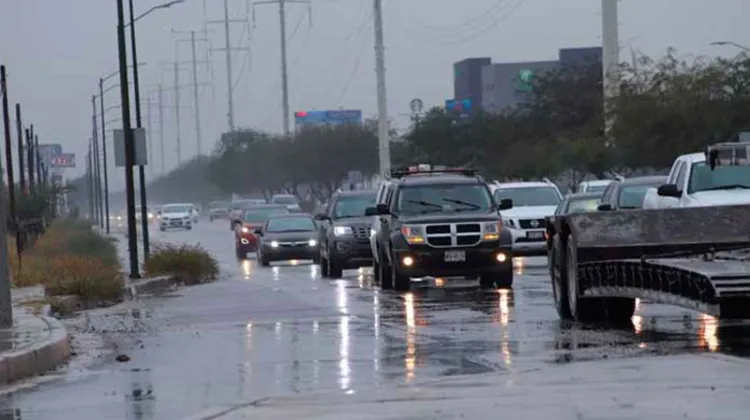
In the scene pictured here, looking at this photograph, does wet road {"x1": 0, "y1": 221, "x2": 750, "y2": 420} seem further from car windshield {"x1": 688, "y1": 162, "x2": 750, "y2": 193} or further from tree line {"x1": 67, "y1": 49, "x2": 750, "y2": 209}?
tree line {"x1": 67, "y1": 49, "x2": 750, "y2": 209}

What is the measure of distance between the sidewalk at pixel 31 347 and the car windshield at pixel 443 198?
26.8ft

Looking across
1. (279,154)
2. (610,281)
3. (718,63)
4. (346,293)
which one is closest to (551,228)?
A: (610,281)

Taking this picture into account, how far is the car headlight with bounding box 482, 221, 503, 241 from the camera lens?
88.6ft

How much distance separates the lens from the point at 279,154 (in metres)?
126

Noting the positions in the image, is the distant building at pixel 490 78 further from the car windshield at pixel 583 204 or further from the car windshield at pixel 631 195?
the car windshield at pixel 631 195

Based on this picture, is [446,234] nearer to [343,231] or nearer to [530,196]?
[343,231]

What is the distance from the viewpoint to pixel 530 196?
37781mm

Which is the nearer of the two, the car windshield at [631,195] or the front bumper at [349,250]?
the car windshield at [631,195]

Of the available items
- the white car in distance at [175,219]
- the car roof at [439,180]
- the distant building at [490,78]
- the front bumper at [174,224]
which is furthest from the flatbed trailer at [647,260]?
the distant building at [490,78]

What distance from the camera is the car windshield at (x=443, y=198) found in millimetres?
27938

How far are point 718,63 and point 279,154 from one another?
234 feet

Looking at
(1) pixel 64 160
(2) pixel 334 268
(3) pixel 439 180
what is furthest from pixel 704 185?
(1) pixel 64 160

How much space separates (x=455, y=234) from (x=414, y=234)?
2.24ft

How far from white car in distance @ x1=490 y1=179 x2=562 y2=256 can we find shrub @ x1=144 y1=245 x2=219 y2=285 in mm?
6969
